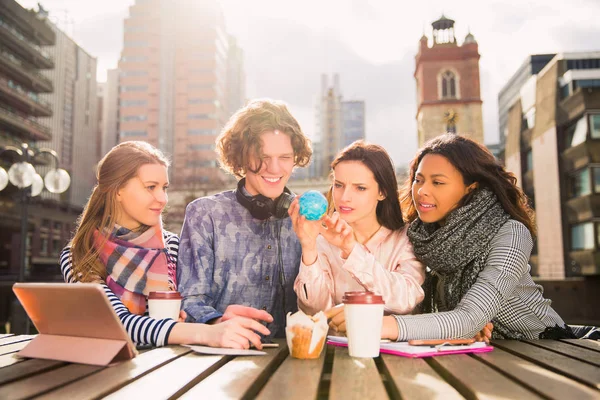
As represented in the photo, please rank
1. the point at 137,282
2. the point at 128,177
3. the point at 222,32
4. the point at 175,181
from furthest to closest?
1. the point at 222,32
2. the point at 175,181
3. the point at 128,177
4. the point at 137,282

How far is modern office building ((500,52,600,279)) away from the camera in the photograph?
2980 cm

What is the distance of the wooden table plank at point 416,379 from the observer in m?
1.53

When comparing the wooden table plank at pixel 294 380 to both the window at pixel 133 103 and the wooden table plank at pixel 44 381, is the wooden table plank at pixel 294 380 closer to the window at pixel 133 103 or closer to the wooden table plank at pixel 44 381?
the wooden table plank at pixel 44 381

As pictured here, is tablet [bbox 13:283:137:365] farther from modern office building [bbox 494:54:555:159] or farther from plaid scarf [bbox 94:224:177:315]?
modern office building [bbox 494:54:555:159]

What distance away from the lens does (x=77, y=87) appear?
82938mm

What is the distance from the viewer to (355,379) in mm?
1719

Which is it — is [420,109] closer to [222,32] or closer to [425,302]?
[222,32]

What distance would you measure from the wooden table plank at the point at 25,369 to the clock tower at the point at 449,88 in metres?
58.0

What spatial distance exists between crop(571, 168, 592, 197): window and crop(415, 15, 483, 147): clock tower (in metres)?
26.8

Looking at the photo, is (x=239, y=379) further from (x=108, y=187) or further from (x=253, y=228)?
(x=108, y=187)

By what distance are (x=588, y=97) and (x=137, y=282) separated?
31.3 metres

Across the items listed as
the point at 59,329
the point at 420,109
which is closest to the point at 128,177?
the point at 59,329

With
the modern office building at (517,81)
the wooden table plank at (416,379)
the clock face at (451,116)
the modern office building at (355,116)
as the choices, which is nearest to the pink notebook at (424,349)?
the wooden table plank at (416,379)

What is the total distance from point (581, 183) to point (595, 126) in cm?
309
